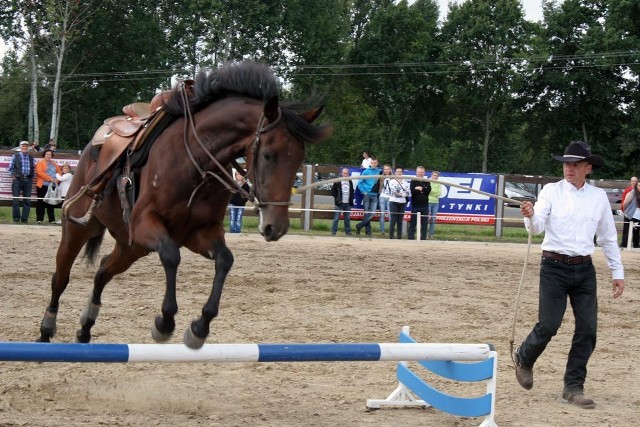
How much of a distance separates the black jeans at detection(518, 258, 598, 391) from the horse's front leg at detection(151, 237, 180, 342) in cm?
281

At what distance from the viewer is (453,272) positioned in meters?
13.4

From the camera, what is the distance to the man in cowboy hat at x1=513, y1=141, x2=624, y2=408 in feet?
21.4

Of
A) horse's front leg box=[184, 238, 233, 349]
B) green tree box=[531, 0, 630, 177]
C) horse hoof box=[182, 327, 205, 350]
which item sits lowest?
horse hoof box=[182, 327, 205, 350]

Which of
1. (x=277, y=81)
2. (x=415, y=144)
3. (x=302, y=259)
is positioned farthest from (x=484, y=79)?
(x=277, y=81)

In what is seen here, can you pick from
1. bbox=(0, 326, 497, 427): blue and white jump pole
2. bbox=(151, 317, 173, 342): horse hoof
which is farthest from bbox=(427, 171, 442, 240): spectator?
bbox=(151, 317, 173, 342): horse hoof

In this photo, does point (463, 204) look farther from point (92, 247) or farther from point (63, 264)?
point (63, 264)

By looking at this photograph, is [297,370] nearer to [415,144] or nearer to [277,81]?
[277,81]

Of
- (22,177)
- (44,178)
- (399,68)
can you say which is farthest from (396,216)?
(399,68)

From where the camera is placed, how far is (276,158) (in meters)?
5.35

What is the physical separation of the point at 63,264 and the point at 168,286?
2.43 metres

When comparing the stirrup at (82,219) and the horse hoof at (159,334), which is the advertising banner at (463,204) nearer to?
the stirrup at (82,219)

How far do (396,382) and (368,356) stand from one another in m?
1.81

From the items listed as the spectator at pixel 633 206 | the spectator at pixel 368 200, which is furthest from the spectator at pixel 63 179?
the spectator at pixel 633 206

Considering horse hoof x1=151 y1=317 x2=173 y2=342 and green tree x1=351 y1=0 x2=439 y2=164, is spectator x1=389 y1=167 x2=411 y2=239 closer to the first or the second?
horse hoof x1=151 y1=317 x2=173 y2=342
